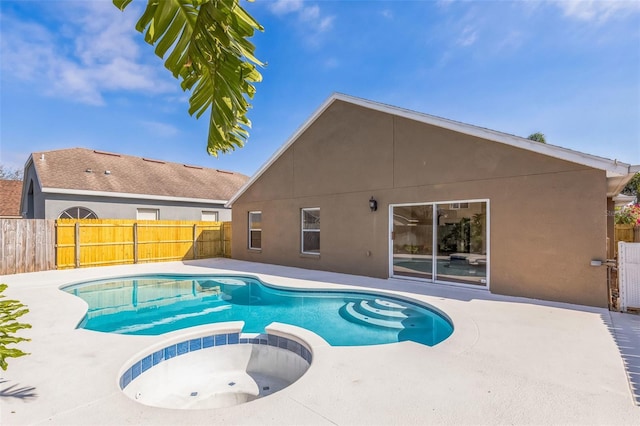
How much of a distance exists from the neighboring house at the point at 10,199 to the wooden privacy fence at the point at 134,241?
15.6 m

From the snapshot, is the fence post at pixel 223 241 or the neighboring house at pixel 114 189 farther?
the fence post at pixel 223 241

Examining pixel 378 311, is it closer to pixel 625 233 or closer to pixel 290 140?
pixel 290 140

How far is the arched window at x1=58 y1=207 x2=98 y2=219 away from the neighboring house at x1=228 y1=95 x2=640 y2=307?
9737mm

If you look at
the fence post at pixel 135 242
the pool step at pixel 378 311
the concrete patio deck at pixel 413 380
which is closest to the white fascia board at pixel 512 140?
the concrete patio deck at pixel 413 380

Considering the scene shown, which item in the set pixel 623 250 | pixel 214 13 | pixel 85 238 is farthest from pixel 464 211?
pixel 85 238

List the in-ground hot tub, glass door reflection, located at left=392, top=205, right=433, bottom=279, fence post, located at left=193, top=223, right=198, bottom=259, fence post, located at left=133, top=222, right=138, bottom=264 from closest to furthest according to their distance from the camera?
1. the in-ground hot tub
2. glass door reflection, located at left=392, top=205, right=433, bottom=279
3. fence post, located at left=133, top=222, right=138, bottom=264
4. fence post, located at left=193, top=223, right=198, bottom=259

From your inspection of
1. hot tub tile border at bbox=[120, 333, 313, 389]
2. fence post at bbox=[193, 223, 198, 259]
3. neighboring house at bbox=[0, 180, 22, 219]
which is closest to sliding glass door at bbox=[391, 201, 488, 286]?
hot tub tile border at bbox=[120, 333, 313, 389]

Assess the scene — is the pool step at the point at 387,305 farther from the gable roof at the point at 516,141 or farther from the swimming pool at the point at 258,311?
the gable roof at the point at 516,141

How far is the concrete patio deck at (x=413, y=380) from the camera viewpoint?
121 inches

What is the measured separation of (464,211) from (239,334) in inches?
278

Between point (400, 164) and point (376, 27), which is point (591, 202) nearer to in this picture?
point (400, 164)

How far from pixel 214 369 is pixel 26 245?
479 inches

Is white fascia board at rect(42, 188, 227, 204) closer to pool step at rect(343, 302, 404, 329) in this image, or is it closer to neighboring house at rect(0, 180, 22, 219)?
neighboring house at rect(0, 180, 22, 219)

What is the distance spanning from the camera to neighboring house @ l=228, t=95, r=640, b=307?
7562mm
